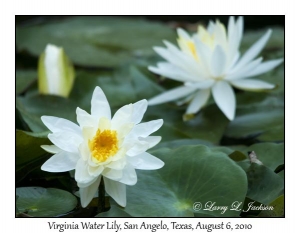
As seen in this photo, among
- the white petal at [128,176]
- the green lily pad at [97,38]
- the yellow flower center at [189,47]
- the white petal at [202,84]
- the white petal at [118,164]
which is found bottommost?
the white petal at [128,176]

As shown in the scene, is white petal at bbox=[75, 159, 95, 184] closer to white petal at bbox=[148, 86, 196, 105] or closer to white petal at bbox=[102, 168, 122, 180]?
white petal at bbox=[102, 168, 122, 180]

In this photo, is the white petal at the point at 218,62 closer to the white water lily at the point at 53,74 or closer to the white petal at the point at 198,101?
the white petal at the point at 198,101

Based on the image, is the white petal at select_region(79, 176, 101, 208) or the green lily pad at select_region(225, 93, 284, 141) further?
the green lily pad at select_region(225, 93, 284, 141)

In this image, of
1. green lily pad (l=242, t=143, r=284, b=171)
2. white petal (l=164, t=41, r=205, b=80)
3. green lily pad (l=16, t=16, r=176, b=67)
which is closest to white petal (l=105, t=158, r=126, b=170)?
green lily pad (l=242, t=143, r=284, b=171)

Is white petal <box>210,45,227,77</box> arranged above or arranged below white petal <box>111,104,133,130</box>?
above

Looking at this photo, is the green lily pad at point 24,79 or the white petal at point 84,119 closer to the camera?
the white petal at point 84,119

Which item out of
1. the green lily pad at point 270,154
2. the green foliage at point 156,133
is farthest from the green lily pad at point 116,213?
the green lily pad at point 270,154
